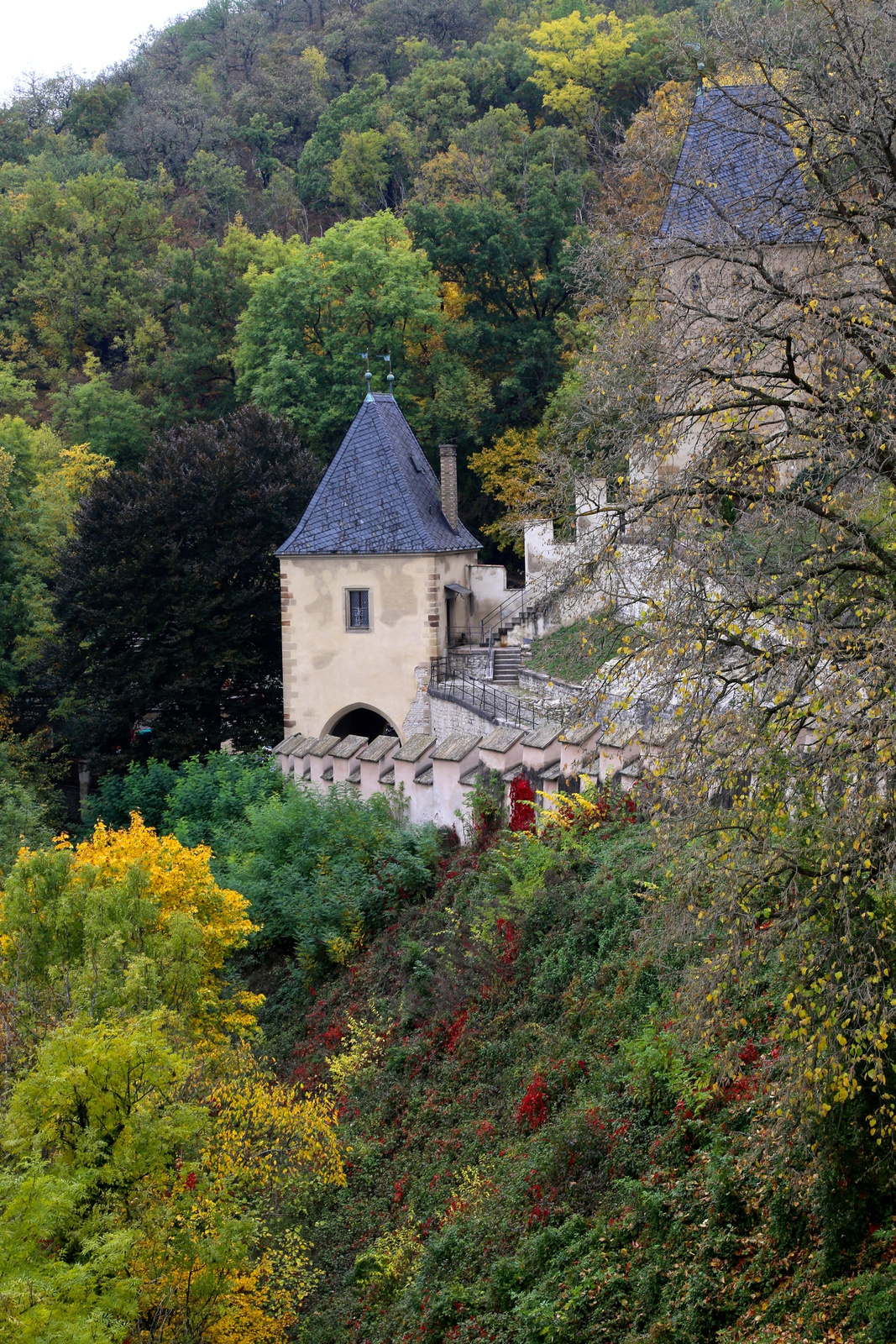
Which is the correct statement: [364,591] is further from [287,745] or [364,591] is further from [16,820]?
[16,820]

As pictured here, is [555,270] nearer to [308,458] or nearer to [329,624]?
[308,458]

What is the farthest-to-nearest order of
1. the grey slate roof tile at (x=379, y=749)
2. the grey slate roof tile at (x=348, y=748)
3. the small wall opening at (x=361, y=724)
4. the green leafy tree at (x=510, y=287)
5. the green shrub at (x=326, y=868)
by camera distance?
the green leafy tree at (x=510, y=287), the small wall opening at (x=361, y=724), the grey slate roof tile at (x=348, y=748), the grey slate roof tile at (x=379, y=749), the green shrub at (x=326, y=868)

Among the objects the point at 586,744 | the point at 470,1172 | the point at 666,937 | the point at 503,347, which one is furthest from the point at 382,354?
the point at 666,937

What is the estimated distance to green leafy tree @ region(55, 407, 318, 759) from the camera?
1111 inches

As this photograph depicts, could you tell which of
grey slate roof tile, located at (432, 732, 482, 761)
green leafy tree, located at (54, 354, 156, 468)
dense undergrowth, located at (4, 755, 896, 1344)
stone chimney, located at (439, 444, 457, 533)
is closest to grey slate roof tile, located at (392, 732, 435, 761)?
grey slate roof tile, located at (432, 732, 482, 761)

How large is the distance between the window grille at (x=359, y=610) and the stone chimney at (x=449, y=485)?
8.67 ft

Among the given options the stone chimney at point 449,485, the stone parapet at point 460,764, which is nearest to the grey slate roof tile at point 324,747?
the stone parapet at point 460,764

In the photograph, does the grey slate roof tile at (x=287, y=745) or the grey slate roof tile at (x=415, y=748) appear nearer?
the grey slate roof tile at (x=415, y=748)

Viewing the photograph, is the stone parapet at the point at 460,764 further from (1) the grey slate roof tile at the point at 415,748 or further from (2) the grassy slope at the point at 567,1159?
(2) the grassy slope at the point at 567,1159

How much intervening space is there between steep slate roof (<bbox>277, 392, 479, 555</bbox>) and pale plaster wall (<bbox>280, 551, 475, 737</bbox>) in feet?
0.87


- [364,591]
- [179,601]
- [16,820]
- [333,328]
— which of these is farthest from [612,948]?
[333,328]

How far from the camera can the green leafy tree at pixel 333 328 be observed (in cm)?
3441

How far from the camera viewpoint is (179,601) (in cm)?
2847

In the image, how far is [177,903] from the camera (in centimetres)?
1496
